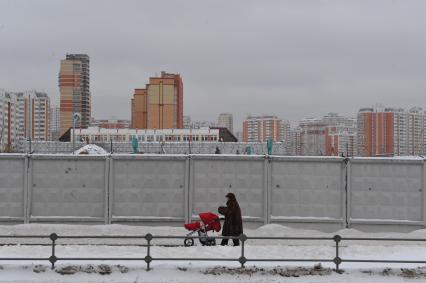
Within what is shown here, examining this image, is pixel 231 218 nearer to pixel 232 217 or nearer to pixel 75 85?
pixel 232 217

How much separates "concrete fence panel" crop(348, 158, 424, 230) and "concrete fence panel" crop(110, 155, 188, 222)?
206 inches

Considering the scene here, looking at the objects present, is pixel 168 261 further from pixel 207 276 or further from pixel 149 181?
pixel 149 181

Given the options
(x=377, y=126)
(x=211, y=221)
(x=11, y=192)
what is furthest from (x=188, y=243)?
(x=377, y=126)

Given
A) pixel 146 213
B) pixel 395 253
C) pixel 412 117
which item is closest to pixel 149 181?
pixel 146 213

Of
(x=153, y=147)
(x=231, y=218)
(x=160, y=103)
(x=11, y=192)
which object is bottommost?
(x=231, y=218)

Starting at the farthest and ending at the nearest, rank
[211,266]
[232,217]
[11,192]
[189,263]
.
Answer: [11,192]
[232,217]
[189,263]
[211,266]

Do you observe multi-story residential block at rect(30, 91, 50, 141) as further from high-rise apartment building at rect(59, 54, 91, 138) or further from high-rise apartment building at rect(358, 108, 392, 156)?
high-rise apartment building at rect(358, 108, 392, 156)

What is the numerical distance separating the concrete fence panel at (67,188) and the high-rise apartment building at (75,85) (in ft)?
447

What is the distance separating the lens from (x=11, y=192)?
15.8 metres

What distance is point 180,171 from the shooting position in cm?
1612

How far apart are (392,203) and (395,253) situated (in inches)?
134

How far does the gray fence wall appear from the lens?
1589 cm

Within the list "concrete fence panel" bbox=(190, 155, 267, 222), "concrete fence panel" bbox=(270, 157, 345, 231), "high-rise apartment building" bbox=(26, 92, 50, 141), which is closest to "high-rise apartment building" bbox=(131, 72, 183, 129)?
"high-rise apartment building" bbox=(26, 92, 50, 141)

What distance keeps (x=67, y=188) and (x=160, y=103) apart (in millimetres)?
95661
